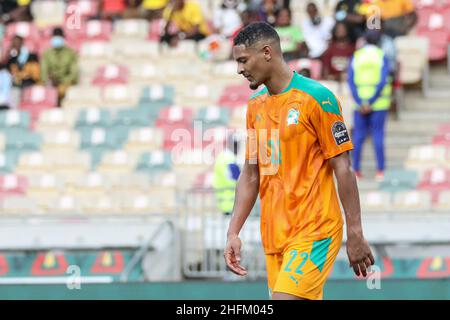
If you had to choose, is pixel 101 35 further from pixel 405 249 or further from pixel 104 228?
pixel 405 249

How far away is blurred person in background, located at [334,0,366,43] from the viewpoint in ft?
49.3

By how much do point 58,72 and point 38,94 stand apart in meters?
0.41

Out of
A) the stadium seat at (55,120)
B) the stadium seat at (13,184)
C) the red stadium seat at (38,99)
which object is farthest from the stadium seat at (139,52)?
the stadium seat at (13,184)

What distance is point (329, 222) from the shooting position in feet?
20.2

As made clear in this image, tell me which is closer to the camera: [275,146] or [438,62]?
[275,146]

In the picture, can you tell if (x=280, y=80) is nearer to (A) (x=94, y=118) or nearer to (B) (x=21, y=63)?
(A) (x=94, y=118)

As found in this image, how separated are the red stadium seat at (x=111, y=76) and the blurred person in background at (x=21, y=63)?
80 centimetres

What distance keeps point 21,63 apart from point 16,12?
155 cm

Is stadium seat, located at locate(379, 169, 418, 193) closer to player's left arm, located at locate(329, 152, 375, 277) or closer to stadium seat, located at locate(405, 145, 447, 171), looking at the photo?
stadium seat, located at locate(405, 145, 447, 171)

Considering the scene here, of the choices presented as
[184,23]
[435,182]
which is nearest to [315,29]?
[184,23]

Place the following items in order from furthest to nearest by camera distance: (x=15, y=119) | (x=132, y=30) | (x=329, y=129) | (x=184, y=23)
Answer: (x=132, y=30), (x=184, y=23), (x=15, y=119), (x=329, y=129)

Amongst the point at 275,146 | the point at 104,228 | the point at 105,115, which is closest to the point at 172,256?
the point at 104,228

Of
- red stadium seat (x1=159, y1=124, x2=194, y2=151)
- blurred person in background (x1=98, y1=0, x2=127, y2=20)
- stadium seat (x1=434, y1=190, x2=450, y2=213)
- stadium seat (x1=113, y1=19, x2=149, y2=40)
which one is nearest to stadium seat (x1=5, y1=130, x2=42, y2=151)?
red stadium seat (x1=159, y1=124, x2=194, y2=151)

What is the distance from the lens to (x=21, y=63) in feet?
53.3
